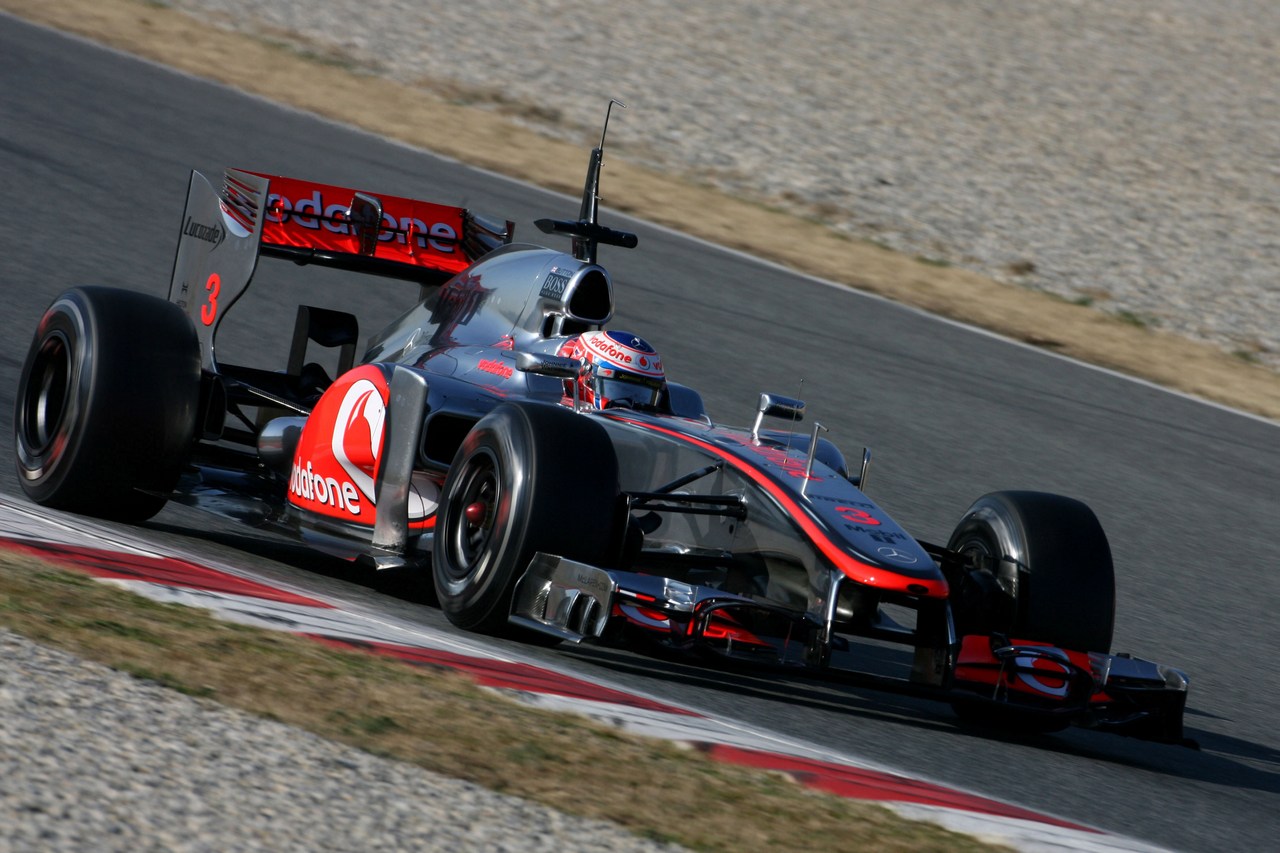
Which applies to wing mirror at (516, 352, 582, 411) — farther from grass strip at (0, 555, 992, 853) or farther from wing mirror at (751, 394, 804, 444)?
grass strip at (0, 555, 992, 853)

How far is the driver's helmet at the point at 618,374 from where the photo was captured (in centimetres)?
638

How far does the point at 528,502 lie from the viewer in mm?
5348

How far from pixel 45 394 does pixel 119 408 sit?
0.64 m

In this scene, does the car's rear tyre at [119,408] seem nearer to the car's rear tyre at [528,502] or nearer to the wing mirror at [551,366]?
the wing mirror at [551,366]

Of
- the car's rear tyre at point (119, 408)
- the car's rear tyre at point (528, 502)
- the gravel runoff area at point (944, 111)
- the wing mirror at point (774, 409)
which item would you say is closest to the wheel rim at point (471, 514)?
the car's rear tyre at point (528, 502)

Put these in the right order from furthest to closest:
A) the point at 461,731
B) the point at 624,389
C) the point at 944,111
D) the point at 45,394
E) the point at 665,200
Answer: the point at 944,111, the point at 665,200, the point at 45,394, the point at 624,389, the point at 461,731

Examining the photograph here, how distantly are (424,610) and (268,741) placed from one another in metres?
2.36

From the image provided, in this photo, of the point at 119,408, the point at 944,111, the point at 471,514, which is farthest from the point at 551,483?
the point at 944,111

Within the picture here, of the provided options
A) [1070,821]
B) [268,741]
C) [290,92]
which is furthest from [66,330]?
[290,92]

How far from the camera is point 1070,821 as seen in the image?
4645mm

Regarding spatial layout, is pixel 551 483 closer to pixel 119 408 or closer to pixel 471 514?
pixel 471 514

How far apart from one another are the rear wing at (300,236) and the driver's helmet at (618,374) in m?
1.77

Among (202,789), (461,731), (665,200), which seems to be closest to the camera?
(202,789)

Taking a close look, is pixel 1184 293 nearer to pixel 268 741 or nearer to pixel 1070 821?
pixel 1070 821
